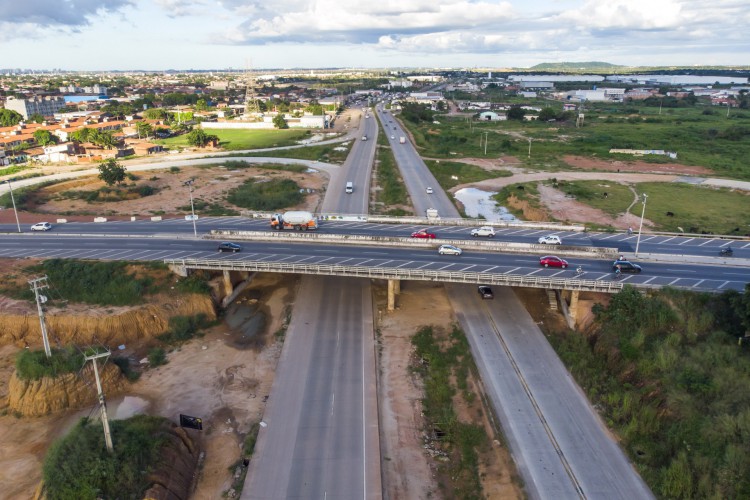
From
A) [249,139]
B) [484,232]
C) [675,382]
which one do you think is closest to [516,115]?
[249,139]

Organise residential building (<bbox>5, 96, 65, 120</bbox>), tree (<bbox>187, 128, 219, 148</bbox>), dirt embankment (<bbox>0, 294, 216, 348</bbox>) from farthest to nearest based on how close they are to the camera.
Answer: residential building (<bbox>5, 96, 65, 120</bbox>) → tree (<bbox>187, 128, 219, 148</bbox>) → dirt embankment (<bbox>0, 294, 216, 348</bbox>)

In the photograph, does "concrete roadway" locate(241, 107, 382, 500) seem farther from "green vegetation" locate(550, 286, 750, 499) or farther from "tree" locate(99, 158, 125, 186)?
"tree" locate(99, 158, 125, 186)

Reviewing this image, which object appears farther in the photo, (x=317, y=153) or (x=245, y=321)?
(x=317, y=153)

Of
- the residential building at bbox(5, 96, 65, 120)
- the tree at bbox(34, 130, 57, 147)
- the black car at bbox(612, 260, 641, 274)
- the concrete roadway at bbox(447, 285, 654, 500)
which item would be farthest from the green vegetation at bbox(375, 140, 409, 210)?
the residential building at bbox(5, 96, 65, 120)

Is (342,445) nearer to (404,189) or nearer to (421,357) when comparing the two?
(421,357)

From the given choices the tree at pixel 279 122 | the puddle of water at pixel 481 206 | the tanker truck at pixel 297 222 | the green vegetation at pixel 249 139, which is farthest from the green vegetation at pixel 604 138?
the tanker truck at pixel 297 222

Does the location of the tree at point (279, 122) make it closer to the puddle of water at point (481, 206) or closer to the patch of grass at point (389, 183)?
the patch of grass at point (389, 183)

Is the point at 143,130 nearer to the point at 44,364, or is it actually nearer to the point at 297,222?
the point at 297,222
